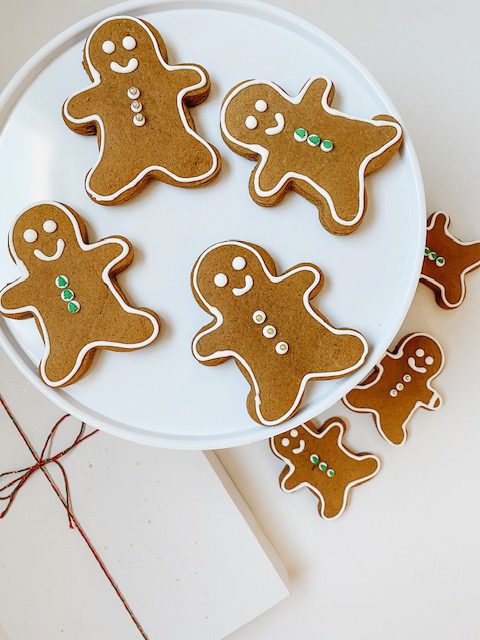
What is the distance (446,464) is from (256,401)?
538 millimetres

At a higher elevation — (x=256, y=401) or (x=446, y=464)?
(x=256, y=401)

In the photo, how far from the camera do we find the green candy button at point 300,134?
78 centimetres

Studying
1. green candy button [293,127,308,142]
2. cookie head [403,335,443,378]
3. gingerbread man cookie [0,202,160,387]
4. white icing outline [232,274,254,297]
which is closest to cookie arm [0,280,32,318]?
gingerbread man cookie [0,202,160,387]

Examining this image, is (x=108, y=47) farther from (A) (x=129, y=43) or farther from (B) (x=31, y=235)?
(B) (x=31, y=235)

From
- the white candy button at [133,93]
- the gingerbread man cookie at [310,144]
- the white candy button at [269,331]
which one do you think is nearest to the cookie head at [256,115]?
the gingerbread man cookie at [310,144]

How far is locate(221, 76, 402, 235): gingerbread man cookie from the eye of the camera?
771mm

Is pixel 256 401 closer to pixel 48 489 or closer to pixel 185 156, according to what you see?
pixel 185 156

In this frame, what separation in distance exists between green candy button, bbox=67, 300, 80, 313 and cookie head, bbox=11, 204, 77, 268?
0.06 metres

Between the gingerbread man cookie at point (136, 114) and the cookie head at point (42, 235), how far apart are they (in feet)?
0.17

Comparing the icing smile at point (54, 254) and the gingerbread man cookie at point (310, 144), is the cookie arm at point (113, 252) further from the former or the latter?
the gingerbread man cookie at point (310, 144)

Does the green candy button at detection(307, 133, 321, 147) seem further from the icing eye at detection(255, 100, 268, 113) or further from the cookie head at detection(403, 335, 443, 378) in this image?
the cookie head at detection(403, 335, 443, 378)

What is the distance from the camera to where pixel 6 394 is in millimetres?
1103

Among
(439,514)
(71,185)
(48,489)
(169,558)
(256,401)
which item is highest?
(71,185)

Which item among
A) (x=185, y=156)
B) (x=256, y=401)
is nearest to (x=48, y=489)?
(x=256, y=401)
